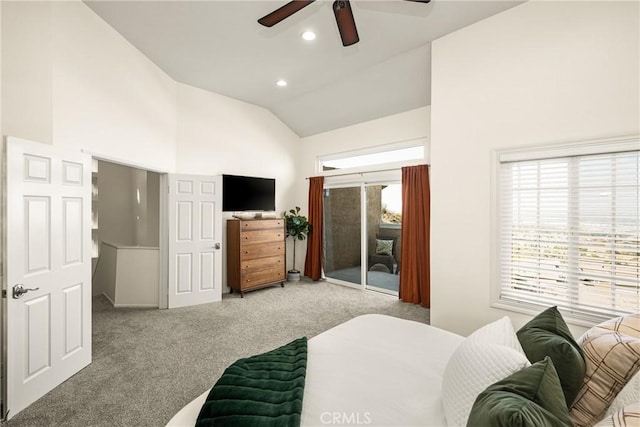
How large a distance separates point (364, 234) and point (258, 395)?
415cm

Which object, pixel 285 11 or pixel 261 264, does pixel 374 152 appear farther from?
pixel 285 11

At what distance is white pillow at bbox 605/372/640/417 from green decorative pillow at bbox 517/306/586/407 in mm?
100

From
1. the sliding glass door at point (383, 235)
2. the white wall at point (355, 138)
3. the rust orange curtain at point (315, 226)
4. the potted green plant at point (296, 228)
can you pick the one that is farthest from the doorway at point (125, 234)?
the sliding glass door at point (383, 235)

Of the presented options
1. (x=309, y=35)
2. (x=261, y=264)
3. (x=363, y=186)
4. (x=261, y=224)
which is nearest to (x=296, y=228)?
(x=261, y=224)

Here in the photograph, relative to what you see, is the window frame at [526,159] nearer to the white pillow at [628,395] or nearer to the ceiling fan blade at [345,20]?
the ceiling fan blade at [345,20]

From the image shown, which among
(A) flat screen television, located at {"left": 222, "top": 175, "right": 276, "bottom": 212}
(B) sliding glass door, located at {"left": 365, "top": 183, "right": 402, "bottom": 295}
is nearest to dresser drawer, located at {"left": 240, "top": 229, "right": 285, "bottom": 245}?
(A) flat screen television, located at {"left": 222, "top": 175, "right": 276, "bottom": 212}

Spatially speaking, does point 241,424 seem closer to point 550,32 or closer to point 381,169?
point 550,32

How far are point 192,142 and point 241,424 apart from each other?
4.35m

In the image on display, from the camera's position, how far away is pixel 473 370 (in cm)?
112

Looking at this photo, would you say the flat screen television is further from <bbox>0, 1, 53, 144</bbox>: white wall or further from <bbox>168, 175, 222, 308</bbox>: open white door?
<bbox>0, 1, 53, 144</bbox>: white wall

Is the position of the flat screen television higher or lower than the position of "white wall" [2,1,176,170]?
lower

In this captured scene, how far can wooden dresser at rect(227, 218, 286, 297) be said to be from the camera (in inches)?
188

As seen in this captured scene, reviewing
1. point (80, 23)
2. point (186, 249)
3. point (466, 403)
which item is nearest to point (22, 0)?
point (80, 23)

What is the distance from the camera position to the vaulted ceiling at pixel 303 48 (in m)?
2.79
